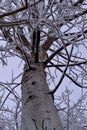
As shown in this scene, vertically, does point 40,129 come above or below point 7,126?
below

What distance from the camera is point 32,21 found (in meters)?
2.03

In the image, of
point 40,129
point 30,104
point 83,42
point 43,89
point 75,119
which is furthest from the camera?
point 75,119

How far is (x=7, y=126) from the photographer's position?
539cm

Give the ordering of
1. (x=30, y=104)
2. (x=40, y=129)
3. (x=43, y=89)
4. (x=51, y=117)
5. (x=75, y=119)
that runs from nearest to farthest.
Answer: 1. (x=40, y=129)
2. (x=51, y=117)
3. (x=30, y=104)
4. (x=43, y=89)
5. (x=75, y=119)

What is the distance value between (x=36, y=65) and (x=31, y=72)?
0.37 feet

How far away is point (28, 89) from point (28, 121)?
0.41 m

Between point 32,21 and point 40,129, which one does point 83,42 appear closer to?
point 32,21

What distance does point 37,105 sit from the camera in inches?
84.3

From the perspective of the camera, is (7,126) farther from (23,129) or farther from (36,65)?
(23,129)

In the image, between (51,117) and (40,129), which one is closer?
(40,129)

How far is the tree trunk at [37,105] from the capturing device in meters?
1.96

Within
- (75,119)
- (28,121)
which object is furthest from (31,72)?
(75,119)

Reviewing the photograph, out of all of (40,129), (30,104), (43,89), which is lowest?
(40,129)

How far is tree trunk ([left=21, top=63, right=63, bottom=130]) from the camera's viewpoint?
1955 mm
